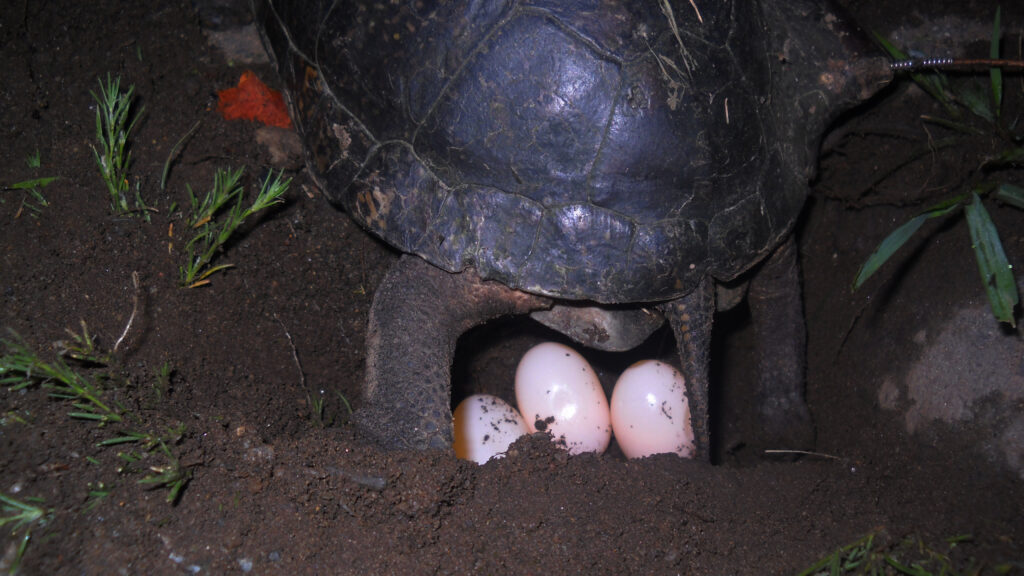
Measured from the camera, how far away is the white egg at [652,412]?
7.96ft

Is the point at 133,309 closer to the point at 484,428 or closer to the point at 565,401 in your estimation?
the point at 484,428

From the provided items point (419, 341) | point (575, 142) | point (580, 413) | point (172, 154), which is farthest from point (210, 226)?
point (580, 413)

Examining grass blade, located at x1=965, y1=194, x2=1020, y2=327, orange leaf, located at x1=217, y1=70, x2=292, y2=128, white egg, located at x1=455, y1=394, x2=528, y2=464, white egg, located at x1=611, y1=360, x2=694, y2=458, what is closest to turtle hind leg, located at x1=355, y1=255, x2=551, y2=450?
white egg, located at x1=455, y1=394, x2=528, y2=464

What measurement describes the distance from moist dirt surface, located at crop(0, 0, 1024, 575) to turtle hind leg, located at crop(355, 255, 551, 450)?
118 mm

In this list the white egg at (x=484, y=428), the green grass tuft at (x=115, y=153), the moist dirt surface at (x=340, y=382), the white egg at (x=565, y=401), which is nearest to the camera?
the moist dirt surface at (x=340, y=382)

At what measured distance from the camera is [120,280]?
2.13m

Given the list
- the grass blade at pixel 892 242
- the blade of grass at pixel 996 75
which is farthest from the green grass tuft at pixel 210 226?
the blade of grass at pixel 996 75

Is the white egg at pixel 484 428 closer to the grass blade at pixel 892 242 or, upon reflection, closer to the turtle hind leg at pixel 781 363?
the turtle hind leg at pixel 781 363

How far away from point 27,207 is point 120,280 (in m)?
0.42

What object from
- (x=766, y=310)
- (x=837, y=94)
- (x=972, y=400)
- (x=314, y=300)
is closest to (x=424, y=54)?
(x=314, y=300)

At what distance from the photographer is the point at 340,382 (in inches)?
104

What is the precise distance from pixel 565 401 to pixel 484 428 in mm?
354

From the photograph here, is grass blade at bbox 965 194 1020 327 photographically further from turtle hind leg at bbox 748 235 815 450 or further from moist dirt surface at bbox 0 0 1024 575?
turtle hind leg at bbox 748 235 815 450

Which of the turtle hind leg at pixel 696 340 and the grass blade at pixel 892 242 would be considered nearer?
the turtle hind leg at pixel 696 340
